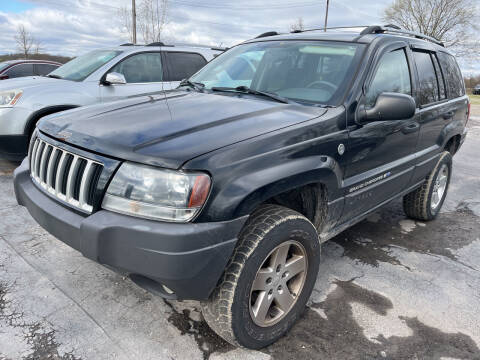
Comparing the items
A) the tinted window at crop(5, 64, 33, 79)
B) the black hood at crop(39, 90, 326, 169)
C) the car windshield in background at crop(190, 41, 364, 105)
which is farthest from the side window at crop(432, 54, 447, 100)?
the tinted window at crop(5, 64, 33, 79)

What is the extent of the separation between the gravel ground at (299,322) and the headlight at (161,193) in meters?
0.88

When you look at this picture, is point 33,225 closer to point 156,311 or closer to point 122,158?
point 156,311

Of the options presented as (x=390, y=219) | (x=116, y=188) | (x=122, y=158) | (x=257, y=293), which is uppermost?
(x=122, y=158)

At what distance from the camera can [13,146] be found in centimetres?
480

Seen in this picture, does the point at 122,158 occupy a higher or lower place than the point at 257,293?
higher

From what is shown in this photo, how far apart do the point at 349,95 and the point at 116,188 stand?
163cm

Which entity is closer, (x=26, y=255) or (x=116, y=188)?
(x=116, y=188)

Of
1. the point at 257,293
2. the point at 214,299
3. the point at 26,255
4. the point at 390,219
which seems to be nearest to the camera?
the point at 214,299

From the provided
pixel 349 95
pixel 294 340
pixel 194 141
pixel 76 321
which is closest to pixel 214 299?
pixel 294 340

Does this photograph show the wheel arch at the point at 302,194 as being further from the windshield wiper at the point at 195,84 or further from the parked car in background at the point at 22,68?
the parked car in background at the point at 22,68

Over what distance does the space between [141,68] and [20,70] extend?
7.44 meters

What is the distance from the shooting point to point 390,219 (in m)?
4.40

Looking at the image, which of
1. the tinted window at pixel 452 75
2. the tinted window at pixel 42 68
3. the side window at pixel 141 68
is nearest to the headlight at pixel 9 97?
the side window at pixel 141 68

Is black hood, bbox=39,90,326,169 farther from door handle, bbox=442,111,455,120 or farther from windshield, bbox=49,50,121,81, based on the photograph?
windshield, bbox=49,50,121,81
